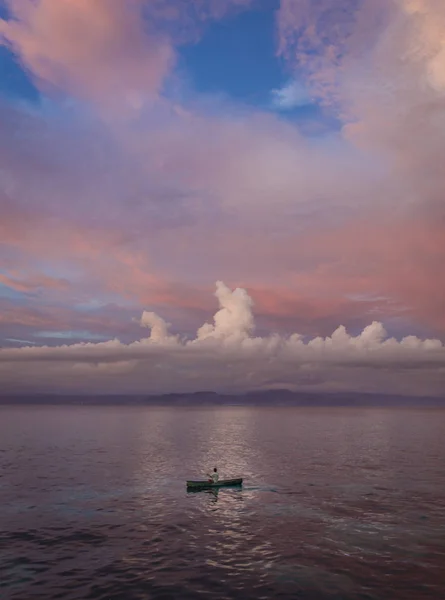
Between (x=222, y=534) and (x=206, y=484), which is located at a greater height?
(x=206, y=484)

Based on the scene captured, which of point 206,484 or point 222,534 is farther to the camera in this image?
point 206,484

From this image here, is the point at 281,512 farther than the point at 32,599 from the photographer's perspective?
Yes

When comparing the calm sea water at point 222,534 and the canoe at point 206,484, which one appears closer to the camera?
the calm sea water at point 222,534

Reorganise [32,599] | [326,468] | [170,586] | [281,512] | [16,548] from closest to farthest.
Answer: [32,599]
[170,586]
[16,548]
[281,512]
[326,468]

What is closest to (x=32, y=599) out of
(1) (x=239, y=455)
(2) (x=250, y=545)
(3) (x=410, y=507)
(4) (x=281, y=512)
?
(2) (x=250, y=545)

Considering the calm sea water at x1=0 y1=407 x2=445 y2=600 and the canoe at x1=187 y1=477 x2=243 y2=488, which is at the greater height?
the canoe at x1=187 y1=477 x2=243 y2=488

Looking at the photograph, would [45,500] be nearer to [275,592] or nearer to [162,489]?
[162,489]

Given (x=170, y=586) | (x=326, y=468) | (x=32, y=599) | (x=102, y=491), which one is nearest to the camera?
(x=32, y=599)

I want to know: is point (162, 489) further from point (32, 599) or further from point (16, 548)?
point (32, 599)

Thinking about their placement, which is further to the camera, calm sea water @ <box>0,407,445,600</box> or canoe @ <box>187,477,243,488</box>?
canoe @ <box>187,477,243,488</box>

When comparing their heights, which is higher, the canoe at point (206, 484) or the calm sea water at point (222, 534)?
the canoe at point (206, 484)

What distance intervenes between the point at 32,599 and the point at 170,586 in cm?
1075

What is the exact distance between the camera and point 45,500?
6894 cm

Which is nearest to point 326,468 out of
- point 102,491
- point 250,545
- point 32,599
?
point 102,491
